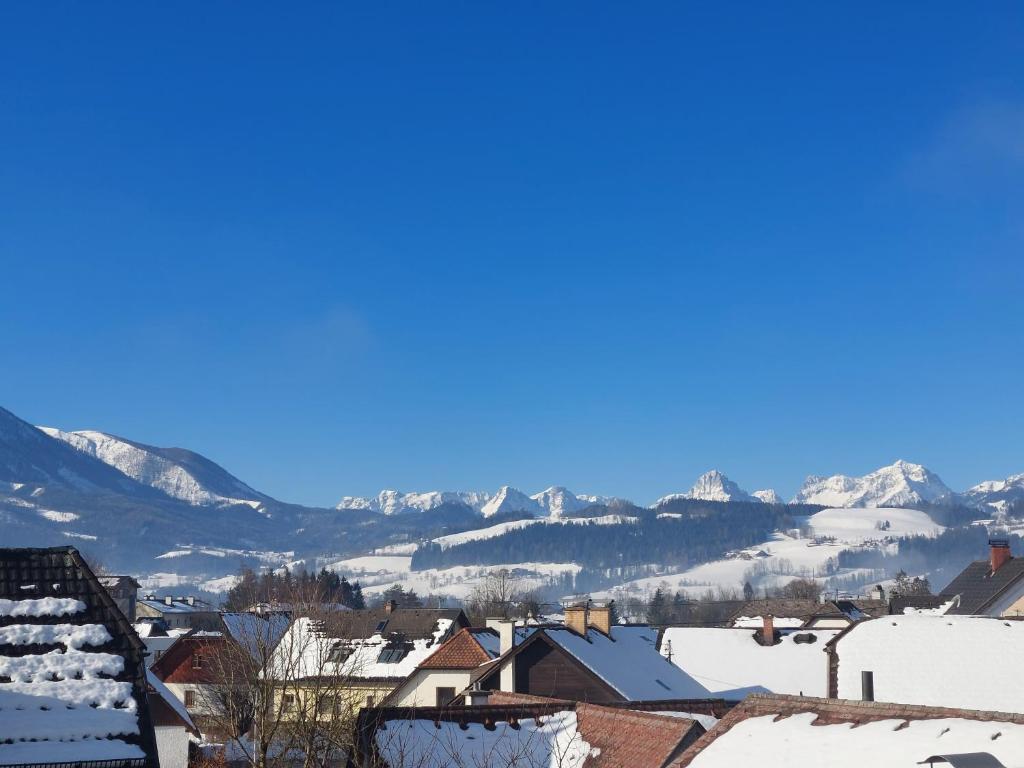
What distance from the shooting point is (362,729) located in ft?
87.6

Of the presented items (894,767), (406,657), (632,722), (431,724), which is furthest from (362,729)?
(406,657)

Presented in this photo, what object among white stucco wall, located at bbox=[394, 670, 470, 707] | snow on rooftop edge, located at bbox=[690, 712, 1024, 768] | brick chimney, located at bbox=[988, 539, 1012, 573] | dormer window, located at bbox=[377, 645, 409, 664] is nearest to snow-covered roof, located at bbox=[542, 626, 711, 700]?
white stucco wall, located at bbox=[394, 670, 470, 707]

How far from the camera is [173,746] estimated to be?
137 feet

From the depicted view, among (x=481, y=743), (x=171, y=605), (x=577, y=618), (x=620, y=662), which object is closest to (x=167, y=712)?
(x=481, y=743)

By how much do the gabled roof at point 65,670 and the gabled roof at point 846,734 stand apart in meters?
9.86

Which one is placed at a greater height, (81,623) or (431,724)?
(81,623)

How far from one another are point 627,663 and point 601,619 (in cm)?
395

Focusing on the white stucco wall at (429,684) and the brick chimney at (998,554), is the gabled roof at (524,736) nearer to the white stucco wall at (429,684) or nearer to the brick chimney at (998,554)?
the white stucco wall at (429,684)

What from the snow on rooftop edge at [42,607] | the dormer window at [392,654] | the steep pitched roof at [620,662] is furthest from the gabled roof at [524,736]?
the dormer window at [392,654]

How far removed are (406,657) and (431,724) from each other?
5144 cm

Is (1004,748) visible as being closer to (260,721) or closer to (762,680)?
(260,721)

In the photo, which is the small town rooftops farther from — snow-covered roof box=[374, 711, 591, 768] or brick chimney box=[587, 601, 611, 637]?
snow-covered roof box=[374, 711, 591, 768]

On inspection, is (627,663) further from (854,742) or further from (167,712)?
(854,742)

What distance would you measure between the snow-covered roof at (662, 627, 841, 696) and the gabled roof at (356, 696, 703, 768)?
3893 centimetres
